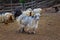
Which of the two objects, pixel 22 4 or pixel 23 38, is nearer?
pixel 23 38

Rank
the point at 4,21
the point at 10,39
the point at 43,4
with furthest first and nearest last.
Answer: the point at 43,4 < the point at 4,21 < the point at 10,39

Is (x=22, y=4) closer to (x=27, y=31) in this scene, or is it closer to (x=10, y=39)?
(x=27, y=31)

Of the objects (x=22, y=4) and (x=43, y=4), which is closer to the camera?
(x=22, y=4)

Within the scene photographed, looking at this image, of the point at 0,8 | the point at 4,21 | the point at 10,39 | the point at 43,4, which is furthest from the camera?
the point at 43,4

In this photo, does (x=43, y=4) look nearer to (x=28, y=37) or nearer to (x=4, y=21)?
(x=4, y=21)

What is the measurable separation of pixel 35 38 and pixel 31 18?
113 cm

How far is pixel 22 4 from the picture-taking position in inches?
725

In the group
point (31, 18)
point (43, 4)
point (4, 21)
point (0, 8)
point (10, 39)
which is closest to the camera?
point (10, 39)

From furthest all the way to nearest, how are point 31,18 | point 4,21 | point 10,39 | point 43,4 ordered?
point 43,4, point 4,21, point 31,18, point 10,39

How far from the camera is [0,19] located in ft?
37.0

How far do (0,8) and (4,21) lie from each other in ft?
24.2

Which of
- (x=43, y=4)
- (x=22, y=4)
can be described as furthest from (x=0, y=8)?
(x=43, y=4)

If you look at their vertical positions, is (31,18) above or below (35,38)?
above

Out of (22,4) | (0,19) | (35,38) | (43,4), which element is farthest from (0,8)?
(35,38)
